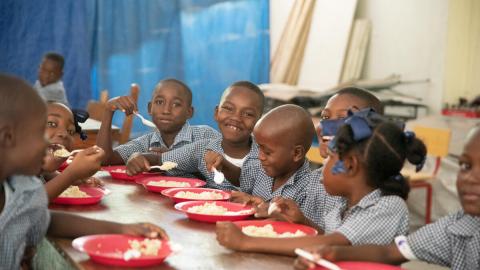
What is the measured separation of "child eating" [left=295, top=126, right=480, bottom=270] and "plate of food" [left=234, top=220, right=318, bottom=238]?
0.78 feet

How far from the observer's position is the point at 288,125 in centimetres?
241

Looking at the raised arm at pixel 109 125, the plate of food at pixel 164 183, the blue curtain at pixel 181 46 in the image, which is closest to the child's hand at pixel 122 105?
the raised arm at pixel 109 125

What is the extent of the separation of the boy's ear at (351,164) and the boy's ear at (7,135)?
943 millimetres

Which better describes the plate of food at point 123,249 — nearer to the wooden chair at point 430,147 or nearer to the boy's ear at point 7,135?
the boy's ear at point 7,135

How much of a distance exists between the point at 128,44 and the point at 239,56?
1.19 metres

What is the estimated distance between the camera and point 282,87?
6074 mm

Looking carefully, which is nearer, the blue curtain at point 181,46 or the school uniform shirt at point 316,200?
the school uniform shirt at point 316,200

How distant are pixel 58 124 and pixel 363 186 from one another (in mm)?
1330

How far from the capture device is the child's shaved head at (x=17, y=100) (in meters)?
1.58

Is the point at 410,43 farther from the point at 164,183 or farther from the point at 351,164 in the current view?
the point at 351,164

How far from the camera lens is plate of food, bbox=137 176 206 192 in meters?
2.54

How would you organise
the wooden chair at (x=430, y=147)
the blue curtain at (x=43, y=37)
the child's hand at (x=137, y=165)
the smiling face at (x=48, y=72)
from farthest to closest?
1. the blue curtain at (x=43, y=37)
2. the smiling face at (x=48, y=72)
3. the wooden chair at (x=430, y=147)
4. the child's hand at (x=137, y=165)

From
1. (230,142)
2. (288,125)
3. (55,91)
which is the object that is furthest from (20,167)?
(55,91)

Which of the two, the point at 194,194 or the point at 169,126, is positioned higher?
the point at 169,126
